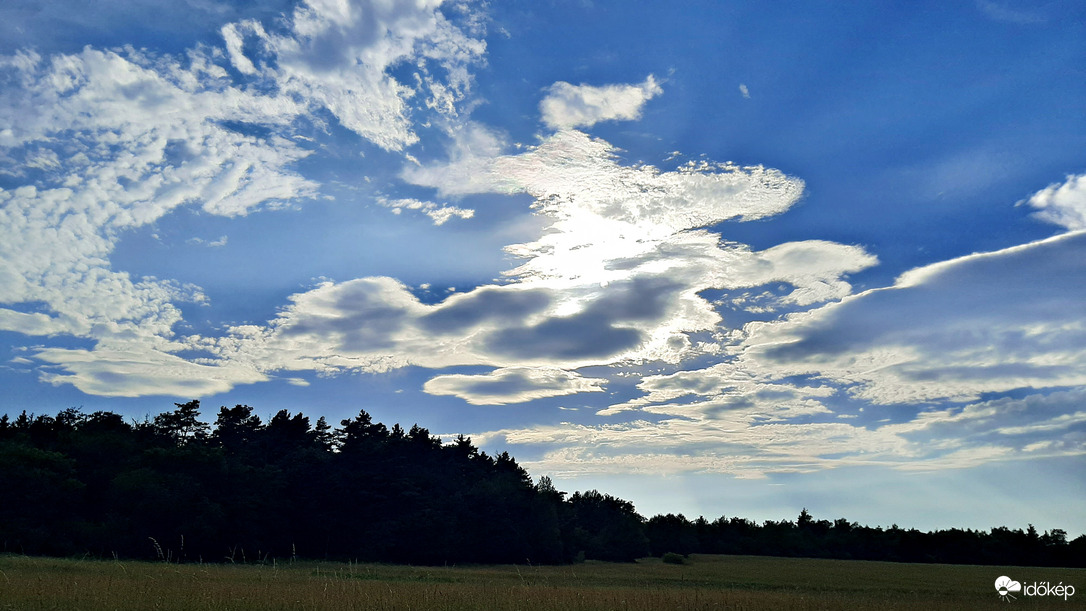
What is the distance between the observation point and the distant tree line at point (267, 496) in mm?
57875

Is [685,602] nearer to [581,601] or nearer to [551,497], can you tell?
[581,601]

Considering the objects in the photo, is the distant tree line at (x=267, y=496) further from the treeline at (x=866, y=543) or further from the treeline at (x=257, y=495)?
the treeline at (x=866, y=543)

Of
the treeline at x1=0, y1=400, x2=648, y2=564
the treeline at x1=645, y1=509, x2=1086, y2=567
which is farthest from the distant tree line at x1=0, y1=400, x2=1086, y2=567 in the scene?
the treeline at x1=645, y1=509, x2=1086, y2=567

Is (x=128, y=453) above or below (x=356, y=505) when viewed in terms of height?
above

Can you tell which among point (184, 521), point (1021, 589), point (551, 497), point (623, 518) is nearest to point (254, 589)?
point (1021, 589)

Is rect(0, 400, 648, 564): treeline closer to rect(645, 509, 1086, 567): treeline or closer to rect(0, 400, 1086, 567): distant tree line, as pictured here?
rect(0, 400, 1086, 567): distant tree line

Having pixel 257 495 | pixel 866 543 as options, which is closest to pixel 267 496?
pixel 257 495

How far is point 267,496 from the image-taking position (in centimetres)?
6725

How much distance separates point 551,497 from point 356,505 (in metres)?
25.9

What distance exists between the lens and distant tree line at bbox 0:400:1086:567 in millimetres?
57875

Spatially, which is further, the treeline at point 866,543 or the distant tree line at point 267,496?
the treeline at point 866,543

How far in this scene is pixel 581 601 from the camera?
46.5 ft

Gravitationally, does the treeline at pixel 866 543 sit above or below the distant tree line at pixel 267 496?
below

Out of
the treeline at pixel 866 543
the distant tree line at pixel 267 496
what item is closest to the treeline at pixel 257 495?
the distant tree line at pixel 267 496
